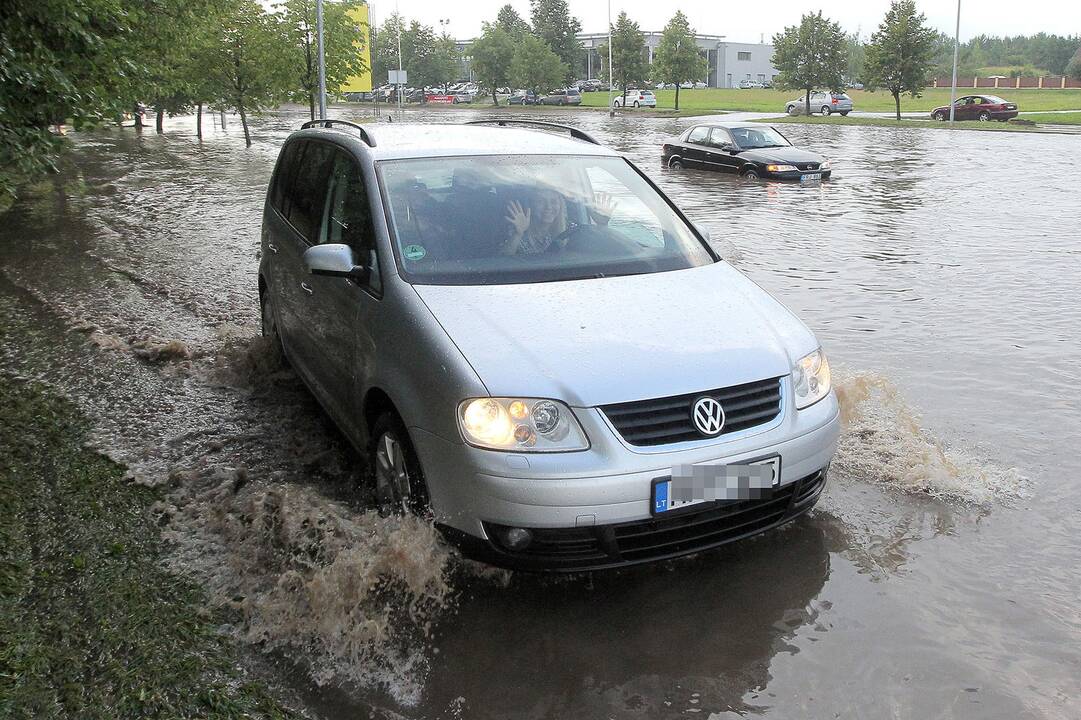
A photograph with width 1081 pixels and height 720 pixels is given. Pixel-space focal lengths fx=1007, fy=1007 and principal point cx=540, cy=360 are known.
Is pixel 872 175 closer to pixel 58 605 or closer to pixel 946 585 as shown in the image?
pixel 946 585

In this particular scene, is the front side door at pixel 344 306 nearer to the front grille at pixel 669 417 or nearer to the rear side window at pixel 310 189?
the rear side window at pixel 310 189

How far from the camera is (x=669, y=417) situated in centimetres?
359

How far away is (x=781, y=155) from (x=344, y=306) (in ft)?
57.0

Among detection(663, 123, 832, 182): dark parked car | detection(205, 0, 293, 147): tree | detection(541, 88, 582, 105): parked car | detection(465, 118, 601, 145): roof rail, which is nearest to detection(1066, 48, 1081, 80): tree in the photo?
detection(541, 88, 582, 105): parked car

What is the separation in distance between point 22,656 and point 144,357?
4467 mm

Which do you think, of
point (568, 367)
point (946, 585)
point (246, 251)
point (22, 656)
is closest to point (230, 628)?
point (22, 656)

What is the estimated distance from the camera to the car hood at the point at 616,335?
11.8ft

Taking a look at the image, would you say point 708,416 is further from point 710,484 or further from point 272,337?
point 272,337

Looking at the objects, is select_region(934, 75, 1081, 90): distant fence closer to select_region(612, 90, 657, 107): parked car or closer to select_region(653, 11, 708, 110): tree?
select_region(653, 11, 708, 110): tree

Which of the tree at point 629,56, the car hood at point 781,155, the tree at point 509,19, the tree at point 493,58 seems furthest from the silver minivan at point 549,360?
the tree at point 509,19

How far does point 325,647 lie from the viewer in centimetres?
Result: 359

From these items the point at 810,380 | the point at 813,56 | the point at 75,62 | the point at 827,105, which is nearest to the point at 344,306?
the point at 810,380

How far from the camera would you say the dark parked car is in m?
20.1

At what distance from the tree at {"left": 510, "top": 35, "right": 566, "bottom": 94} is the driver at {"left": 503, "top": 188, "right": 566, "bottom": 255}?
74485mm
